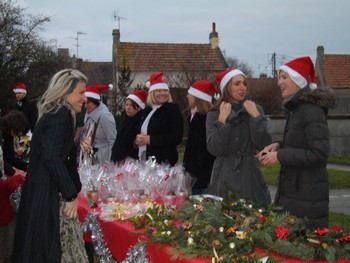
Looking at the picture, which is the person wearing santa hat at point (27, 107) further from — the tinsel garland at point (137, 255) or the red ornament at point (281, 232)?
the red ornament at point (281, 232)

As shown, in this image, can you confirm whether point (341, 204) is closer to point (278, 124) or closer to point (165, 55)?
point (278, 124)

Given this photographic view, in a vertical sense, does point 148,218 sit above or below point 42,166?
below

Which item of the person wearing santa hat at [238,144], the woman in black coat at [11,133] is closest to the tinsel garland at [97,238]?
the person wearing santa hat at [238,144]

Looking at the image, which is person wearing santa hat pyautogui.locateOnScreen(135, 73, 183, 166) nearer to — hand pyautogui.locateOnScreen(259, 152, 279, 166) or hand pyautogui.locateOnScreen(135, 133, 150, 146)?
hand pyautogui.locateOnScreen(135, 133, 150, 146)

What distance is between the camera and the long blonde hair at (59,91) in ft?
11.1

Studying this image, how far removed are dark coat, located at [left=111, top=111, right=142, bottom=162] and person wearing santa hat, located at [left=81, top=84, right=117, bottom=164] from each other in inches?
13.2

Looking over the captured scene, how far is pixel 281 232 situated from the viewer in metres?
2.49

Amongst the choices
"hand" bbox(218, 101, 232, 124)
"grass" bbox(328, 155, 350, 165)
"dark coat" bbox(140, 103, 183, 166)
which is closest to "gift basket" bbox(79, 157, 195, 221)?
"hand" bbox(218, 101, 232, 124)

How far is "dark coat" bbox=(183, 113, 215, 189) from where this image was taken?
4.71m

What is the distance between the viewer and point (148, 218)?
3119 millimetres

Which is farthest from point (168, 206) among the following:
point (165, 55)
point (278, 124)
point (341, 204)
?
point (165, 55)

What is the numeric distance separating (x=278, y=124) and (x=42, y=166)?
1221cm

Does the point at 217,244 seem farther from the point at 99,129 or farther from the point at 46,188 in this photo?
the point at 99,129

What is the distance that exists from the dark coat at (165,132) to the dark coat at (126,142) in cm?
65
